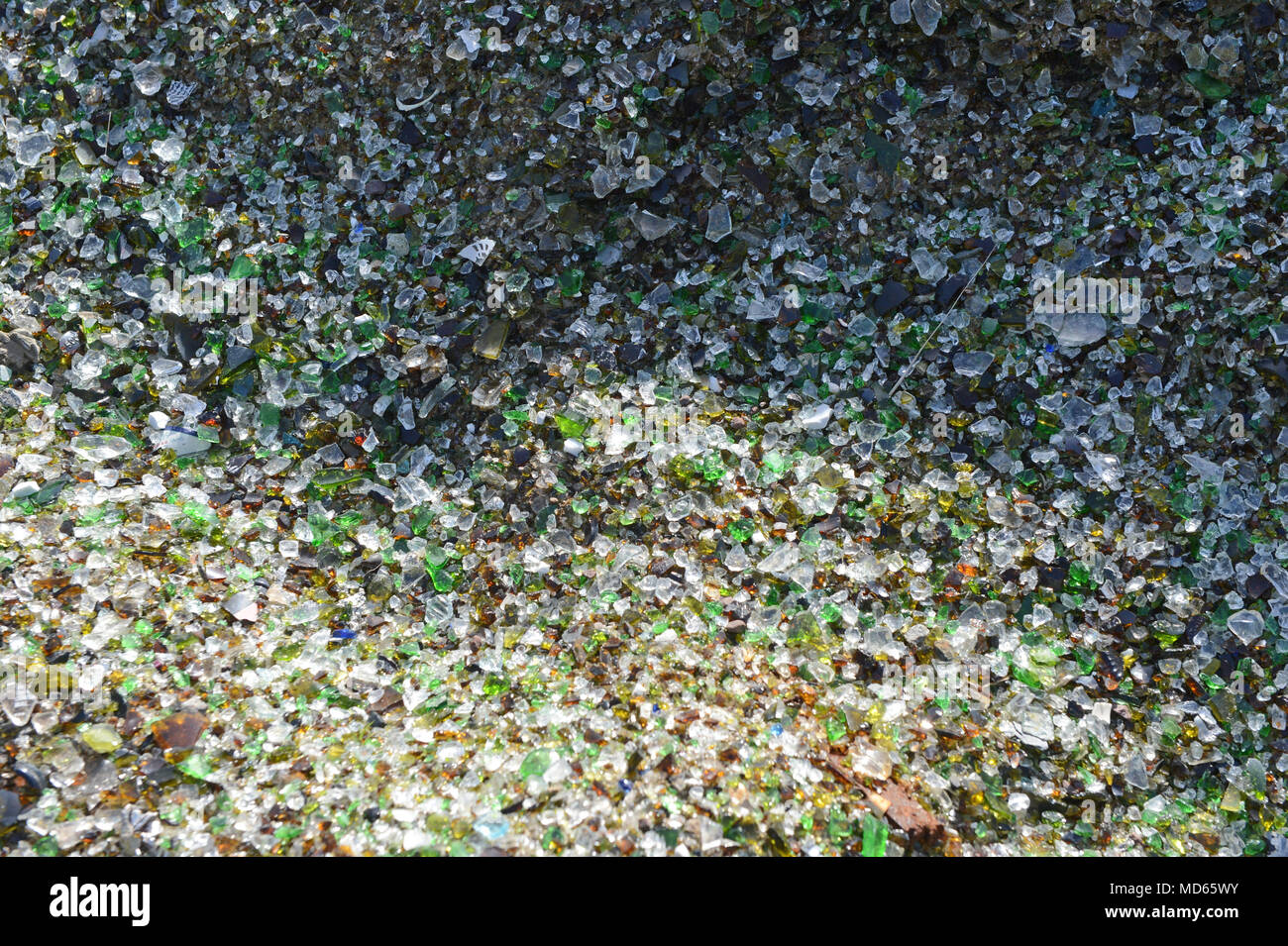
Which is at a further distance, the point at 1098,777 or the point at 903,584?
the point at 903,584

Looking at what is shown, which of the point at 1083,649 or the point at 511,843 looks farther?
the point at 1083,649

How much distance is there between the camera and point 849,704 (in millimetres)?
1411

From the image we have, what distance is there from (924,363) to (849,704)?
0.70 meters

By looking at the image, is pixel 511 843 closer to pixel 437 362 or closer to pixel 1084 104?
pixel 437 362

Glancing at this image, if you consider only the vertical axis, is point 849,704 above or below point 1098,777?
above

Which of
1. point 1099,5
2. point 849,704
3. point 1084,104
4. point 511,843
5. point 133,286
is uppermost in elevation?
point 1099,5

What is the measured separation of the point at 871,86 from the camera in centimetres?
175
